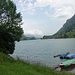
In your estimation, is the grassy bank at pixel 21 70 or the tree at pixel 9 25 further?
the tree at pixel 9 25

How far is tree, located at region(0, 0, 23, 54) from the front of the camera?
45194mm

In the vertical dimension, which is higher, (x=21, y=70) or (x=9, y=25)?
(x=9, y=25)

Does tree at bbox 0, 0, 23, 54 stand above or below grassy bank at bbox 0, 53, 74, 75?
above

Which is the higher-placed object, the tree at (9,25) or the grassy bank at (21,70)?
the tree at (9,25)

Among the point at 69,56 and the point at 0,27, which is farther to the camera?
the point at 69,56

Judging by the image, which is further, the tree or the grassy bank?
the tree

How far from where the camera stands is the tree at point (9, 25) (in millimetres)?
45194

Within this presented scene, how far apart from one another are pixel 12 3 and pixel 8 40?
9538 millimetres

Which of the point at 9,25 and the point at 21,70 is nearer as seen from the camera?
the point at 21,70

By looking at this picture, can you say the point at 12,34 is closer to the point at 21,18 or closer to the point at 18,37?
the point at 18,37

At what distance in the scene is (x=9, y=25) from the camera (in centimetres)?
4738

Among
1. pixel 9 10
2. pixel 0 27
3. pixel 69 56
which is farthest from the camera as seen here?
pixel 69 56

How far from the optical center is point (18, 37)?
1890 inches

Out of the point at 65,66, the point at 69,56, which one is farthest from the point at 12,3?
the point at 69,56
